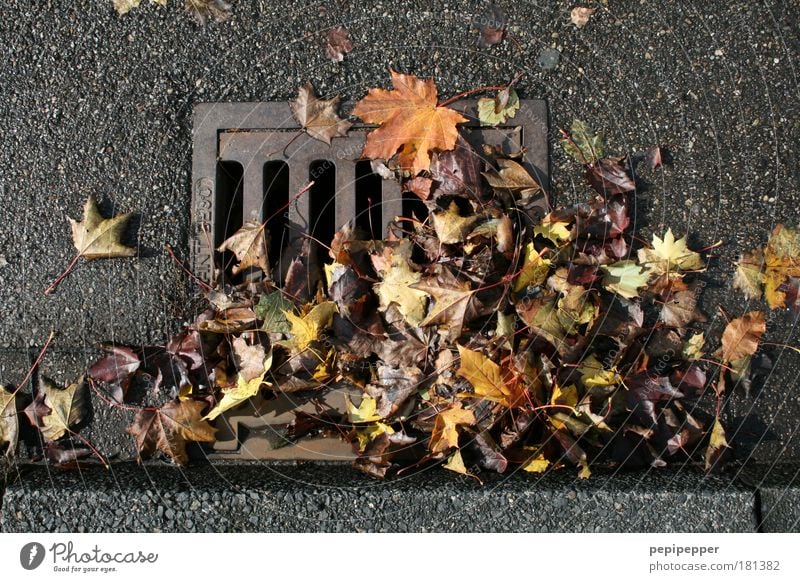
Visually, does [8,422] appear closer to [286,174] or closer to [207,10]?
[286,174]

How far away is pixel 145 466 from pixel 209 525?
0.29 meters

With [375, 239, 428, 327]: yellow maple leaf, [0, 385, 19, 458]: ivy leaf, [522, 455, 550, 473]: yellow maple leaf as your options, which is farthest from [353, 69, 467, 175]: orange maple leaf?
[0, 385, 19, 458]: ivy leaf

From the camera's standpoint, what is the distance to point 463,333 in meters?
1.93

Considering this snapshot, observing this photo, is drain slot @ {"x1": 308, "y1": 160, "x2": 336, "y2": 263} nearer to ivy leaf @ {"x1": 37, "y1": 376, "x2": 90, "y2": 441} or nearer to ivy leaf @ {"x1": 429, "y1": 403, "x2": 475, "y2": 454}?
ivy leaf @ {"x1": 429, "y1": 403, "x2": 475, "y2": 454}

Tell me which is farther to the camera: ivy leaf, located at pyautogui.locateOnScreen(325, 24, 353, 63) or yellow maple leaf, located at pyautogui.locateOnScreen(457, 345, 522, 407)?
ivy leaf, located at pyautogui.locateOnScreen(325, 24, 353, 63)

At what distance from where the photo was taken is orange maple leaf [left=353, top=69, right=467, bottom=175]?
6.45 feet

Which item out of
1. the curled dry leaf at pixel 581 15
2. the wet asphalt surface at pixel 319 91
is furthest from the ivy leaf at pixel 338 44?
the curled dry leaf at pixel 581 15

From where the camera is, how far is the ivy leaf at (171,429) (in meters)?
1.95

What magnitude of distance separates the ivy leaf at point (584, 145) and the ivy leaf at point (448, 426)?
837mm

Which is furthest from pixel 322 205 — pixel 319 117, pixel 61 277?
pixel 61 277

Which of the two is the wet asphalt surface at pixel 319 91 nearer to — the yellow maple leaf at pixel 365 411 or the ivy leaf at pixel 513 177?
the ivy leaf at pixel 513 177

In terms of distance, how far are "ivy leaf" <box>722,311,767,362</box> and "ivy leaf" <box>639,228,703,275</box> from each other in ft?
0.72

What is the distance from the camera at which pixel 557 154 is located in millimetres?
2049
